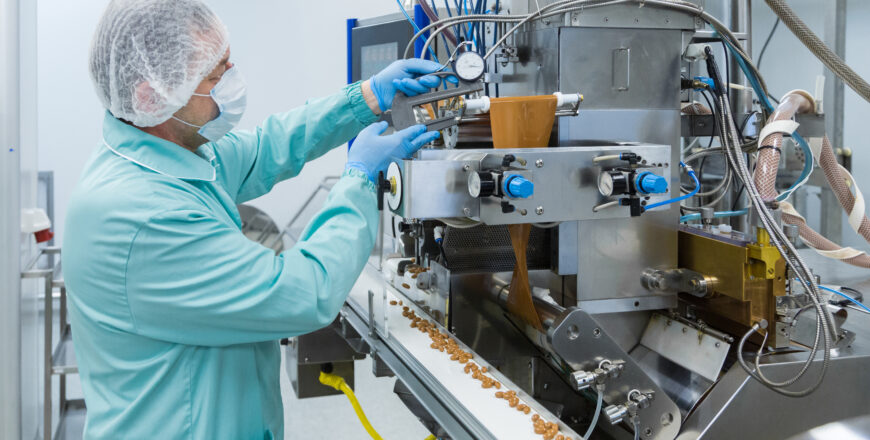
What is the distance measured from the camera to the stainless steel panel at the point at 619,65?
54.0 inches

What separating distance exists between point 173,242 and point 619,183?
0.70m

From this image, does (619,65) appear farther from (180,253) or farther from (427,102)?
(180,253)

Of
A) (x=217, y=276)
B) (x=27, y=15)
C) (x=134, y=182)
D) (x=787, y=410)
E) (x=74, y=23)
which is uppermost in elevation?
(x=74, y=23)

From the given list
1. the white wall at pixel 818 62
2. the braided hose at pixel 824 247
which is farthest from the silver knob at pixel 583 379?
the white wall at pixel 818 62

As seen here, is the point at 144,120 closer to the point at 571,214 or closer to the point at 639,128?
the point at 571,214

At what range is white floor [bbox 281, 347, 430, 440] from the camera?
291 centimetres

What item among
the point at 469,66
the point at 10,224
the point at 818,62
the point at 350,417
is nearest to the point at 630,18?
the point at 469,66

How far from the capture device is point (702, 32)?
146 cm

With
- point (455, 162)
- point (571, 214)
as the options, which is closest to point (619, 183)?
point (571, 214)

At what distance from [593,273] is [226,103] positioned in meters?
0.77

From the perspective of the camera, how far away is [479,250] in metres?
1.63

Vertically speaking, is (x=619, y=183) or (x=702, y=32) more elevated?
(x=702, y=32)

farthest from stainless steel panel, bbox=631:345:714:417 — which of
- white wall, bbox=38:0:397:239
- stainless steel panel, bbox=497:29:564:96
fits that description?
white wall, bbox=38:0:397:239

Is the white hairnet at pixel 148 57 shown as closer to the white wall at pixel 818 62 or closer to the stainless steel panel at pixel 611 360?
the stainless steel panel at pixel 611 360
